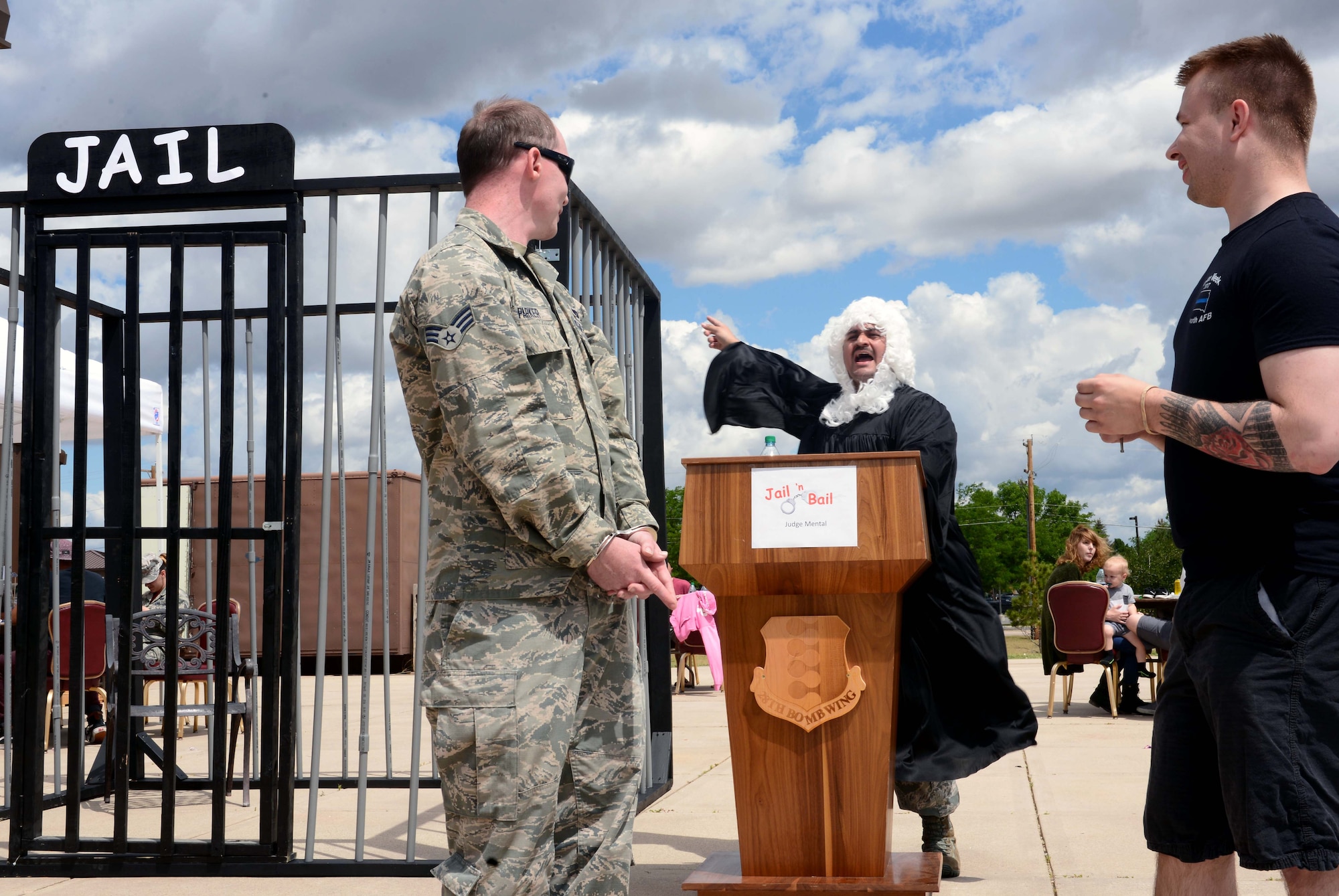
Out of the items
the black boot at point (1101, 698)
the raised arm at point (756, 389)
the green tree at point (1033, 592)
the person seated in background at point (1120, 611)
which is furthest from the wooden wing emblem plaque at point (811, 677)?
the green tree at point (1033, 592)

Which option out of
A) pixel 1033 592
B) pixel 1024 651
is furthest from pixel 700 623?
pixel 1033 592

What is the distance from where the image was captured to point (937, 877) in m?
2.97

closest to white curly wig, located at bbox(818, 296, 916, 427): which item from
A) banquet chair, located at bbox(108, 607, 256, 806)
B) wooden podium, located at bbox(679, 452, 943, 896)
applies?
wooden podium, located at bbox(679, 452, 943, 896)

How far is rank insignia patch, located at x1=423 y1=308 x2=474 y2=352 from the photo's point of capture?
2.12 metres

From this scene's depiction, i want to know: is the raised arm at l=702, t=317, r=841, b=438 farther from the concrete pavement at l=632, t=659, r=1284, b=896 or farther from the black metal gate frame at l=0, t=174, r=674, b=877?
the concrete pavement at l=632, t=659, r=1284, b=896

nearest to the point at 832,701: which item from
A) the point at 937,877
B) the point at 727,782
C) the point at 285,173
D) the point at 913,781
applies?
→ the point at 937,877

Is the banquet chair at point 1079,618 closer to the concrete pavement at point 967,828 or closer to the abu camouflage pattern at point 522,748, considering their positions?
the concrete pavement at point 967,828

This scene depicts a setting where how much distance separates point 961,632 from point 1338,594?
69.1 inches

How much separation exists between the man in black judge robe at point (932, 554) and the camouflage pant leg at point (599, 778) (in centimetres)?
138

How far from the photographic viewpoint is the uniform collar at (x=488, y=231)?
231cm

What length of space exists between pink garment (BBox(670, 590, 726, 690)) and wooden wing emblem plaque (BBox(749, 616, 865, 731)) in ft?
25.2

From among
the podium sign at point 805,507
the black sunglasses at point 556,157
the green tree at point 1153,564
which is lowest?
the green tree at point 1153,564

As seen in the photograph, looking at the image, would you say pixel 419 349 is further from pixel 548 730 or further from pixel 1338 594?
pixel 1338 594

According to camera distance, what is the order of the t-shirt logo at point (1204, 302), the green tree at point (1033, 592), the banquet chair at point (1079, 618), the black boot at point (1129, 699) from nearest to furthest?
the t-shirt logo at point (1204, 302), the banquet chair at point (1079, 618), the black boot at point (1129, 699), the green tree at point (1033, 592)
